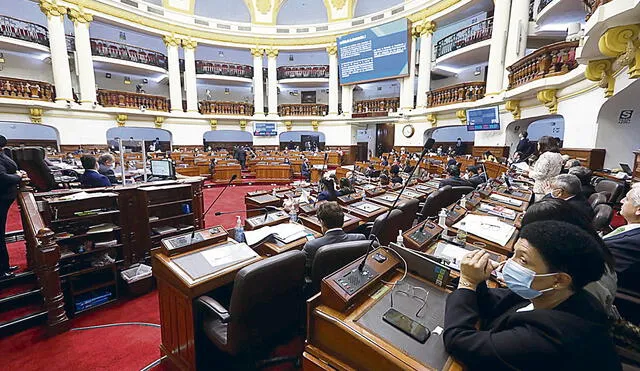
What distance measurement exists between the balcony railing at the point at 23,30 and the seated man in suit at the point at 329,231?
15.3 meters

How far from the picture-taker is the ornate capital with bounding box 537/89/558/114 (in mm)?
6332

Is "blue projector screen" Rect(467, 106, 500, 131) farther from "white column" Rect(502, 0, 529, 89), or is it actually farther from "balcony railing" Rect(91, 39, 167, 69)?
"balcony railing" Rect(91, 39, 167, 69)

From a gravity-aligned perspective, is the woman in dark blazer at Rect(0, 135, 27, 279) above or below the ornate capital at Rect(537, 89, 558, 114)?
below

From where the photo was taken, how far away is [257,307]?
1604 millimetres

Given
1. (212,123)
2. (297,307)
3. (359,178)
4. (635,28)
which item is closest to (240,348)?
(297,307)

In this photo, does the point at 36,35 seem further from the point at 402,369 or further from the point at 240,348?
the point at 402,369

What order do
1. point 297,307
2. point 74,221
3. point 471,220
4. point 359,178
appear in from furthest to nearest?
point 359,178
point 74,221
point 471,220
point 297,307

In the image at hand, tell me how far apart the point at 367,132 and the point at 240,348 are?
18012mm

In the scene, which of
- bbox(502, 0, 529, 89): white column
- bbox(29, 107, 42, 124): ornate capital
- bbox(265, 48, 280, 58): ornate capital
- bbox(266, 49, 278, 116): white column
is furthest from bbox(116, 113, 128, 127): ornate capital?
bbox(502, 0, 529, 89): white column

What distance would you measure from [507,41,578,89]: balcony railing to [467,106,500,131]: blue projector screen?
1.50m

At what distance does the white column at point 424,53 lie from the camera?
11781 mm

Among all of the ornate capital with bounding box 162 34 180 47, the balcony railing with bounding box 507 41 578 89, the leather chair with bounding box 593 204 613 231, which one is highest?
the ornate capital with bounding box 162 34 180 47

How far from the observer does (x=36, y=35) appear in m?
10.9

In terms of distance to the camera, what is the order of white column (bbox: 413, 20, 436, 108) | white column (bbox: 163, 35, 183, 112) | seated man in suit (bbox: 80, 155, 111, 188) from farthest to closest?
white column (bbox: 163, 35, 183, 112), white column (bbox: 413, 20, 436, 108), seated man in suit (bbox: 80, 155, 111, 188)
